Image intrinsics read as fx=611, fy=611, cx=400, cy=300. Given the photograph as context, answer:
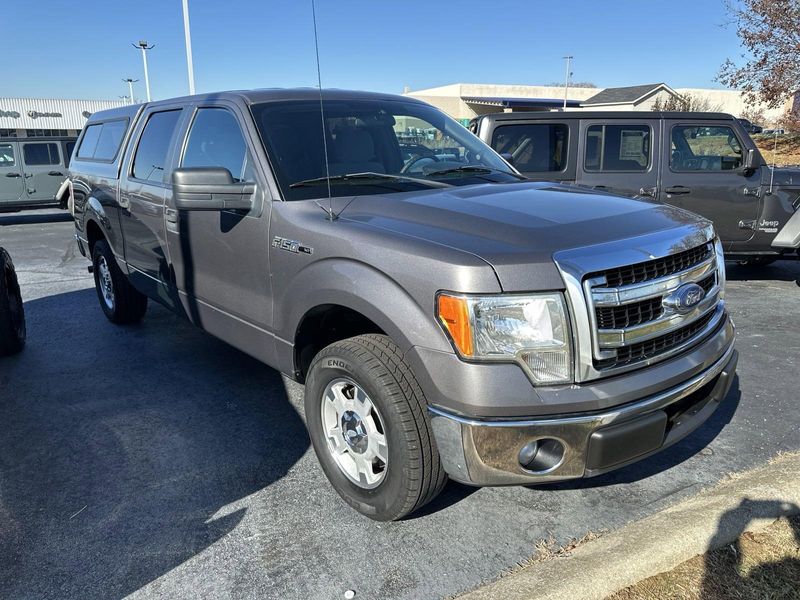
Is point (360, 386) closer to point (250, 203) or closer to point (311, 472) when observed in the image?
point (311, 472)

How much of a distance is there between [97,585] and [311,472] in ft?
3.72

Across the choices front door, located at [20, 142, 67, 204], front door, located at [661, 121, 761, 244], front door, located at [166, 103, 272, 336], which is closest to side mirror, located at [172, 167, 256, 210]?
front door, located at [166, 103, 272, 336]

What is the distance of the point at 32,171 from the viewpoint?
14.5 meters

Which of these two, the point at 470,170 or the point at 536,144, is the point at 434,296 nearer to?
the point at 470,170

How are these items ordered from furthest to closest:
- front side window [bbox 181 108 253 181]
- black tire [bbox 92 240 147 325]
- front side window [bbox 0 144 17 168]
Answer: front side window [bbox 0 144 17 168]
black tire [bbox 92 240 147 325]
front side window [bbox 181 108 253 181]

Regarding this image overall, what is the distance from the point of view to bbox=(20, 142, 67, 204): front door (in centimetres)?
1443

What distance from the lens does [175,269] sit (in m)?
4.23

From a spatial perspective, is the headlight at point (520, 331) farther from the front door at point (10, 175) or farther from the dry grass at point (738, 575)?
the front door at point (10, 175)

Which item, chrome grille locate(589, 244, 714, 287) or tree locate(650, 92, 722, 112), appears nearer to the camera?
chrome grille locate(589, 244, 714, 287)

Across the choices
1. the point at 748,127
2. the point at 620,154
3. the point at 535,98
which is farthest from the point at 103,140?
the point at 535,98

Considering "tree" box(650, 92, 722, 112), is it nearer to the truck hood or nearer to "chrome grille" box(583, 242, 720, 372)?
the truck hood

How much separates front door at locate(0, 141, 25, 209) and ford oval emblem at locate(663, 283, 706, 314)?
1582cm

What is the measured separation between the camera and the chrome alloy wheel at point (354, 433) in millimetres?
2670

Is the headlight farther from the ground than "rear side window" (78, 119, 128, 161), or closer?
closer
